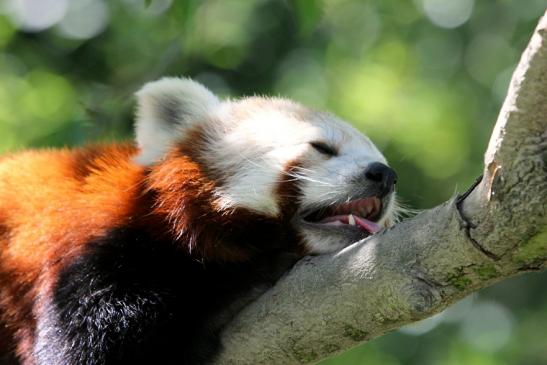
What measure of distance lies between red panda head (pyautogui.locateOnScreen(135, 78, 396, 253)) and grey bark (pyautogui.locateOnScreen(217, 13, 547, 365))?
57 cm

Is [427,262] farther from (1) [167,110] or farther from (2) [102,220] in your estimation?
(1) [167,110]

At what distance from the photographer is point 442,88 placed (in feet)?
34.5

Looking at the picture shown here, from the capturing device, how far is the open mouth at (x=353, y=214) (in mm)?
4320

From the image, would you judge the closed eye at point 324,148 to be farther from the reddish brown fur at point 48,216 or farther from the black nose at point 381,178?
the reddish brown fur at point 48,216

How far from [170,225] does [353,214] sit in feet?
2.93

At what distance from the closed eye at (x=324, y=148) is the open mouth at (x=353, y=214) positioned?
12.7 inches

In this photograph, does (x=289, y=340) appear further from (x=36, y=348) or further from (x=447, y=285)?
(x=36, y=348)

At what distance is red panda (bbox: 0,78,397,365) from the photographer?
3994 millimetres

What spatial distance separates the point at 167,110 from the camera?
5.03 metres

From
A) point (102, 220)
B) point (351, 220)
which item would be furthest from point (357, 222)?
point (102, 220)

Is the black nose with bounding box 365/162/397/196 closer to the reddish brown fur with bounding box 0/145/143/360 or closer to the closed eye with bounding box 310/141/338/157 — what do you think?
the closed eye with bounding box 310/141/338/157

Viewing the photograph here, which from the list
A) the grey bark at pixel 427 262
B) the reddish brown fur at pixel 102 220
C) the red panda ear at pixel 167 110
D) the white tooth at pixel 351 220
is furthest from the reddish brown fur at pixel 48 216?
the white tooth at pixel 351 220

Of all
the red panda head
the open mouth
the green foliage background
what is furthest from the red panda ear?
the green foliage background

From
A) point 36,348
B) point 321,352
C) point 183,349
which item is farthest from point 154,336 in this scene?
point 321,352
